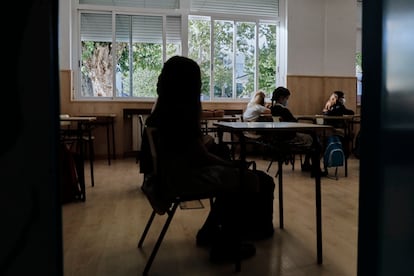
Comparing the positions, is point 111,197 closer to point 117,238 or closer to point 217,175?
point 117,238

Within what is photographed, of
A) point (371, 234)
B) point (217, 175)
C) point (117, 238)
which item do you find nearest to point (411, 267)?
point (371, 234)

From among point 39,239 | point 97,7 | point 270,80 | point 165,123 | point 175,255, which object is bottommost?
point 175,255

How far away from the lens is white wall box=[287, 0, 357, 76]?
20.5ft

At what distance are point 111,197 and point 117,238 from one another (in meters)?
1.07

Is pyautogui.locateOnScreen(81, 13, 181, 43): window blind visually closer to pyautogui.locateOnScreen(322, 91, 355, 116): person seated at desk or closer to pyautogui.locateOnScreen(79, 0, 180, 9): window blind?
pyautogui.locateOnScreen(79, 0, 180, 9): window blind

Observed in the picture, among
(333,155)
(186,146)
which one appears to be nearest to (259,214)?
(186,146)

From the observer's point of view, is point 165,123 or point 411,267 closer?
point 411,267

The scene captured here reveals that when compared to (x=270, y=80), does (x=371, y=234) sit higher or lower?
lower

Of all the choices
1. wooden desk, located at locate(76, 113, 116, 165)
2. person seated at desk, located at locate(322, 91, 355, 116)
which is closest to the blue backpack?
person seated at desk, located at locate(322, 91, 355, 116)

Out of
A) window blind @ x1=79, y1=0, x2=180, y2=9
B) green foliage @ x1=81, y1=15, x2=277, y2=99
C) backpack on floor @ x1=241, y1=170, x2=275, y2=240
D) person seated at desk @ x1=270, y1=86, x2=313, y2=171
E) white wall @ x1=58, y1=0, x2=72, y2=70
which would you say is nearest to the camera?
backpack on floor @ x1=241, y1=170, x2=275, y2=240

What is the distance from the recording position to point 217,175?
166cm

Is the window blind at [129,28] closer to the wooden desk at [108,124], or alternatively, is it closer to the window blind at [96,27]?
the window blind at [96,27]

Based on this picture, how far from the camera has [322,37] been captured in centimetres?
639

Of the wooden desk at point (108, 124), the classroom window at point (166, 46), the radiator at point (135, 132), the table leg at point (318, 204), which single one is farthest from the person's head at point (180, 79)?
the classroom window at point (166, 46)
